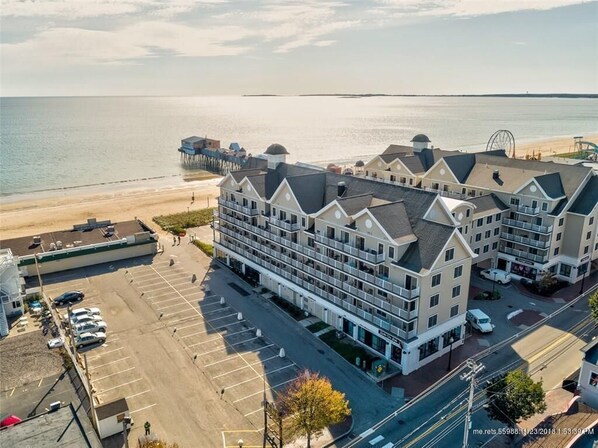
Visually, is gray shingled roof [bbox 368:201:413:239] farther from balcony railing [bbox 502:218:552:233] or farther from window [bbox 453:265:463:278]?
balcony railing [bbox 502:218:552:233]

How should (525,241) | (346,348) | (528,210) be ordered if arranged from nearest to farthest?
(346,348), (528,210), (525,241)

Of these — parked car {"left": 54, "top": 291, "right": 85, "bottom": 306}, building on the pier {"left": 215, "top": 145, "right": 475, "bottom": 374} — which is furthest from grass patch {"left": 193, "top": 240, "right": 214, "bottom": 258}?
parked car {"left": 54, "top": 291, "right": 85, "bottom": 306}

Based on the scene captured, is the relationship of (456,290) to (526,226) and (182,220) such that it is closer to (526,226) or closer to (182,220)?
(526,226)

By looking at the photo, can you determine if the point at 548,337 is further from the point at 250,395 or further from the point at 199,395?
the point at 199,395

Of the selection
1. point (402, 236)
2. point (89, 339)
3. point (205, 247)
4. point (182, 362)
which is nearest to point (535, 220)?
point (402, 236)

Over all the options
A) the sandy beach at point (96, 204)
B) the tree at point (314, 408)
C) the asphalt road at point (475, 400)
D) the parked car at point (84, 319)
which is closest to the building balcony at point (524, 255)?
the asphalt road at point (475, 400)
